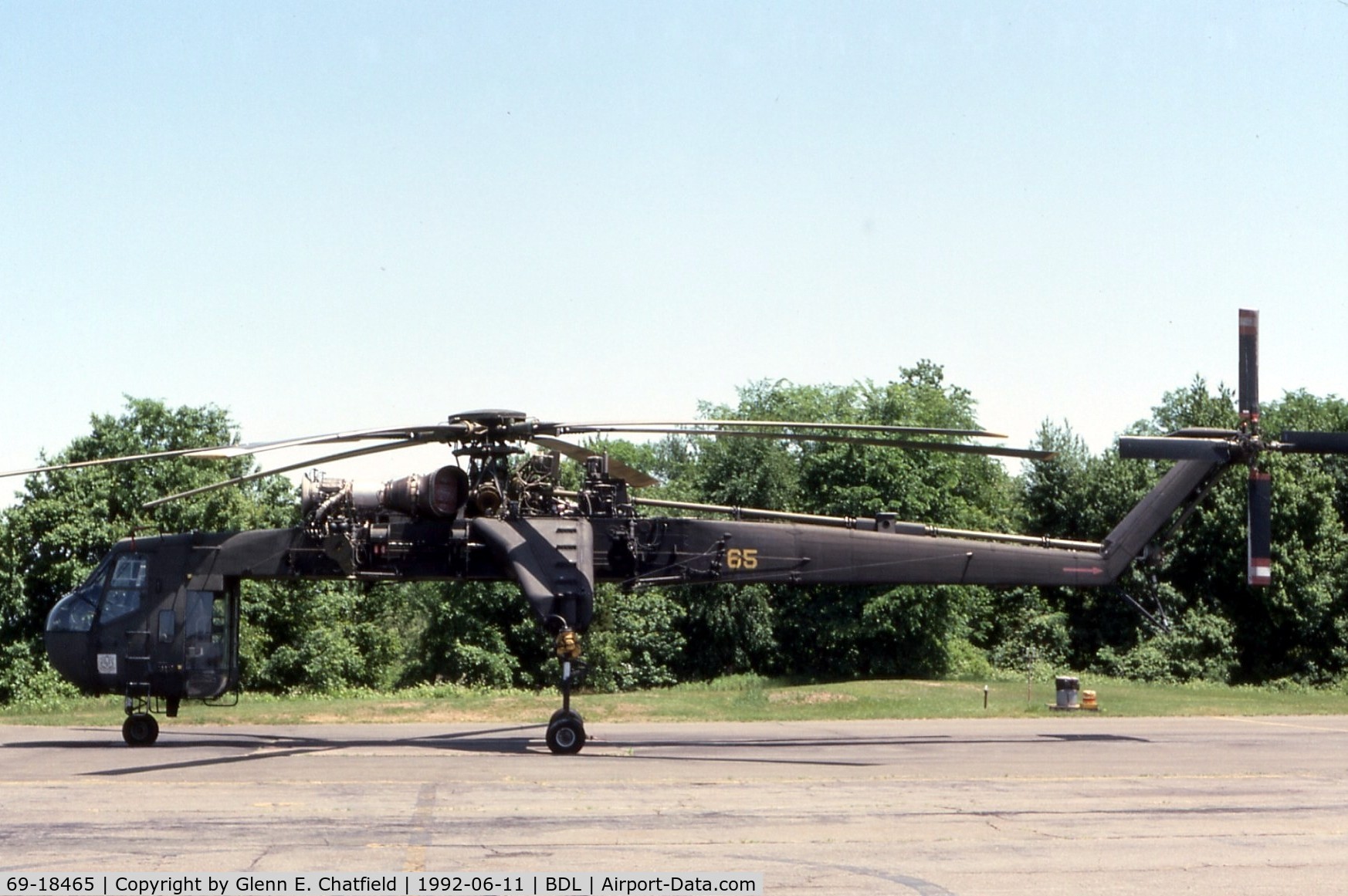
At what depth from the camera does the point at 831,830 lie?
40.7 feet

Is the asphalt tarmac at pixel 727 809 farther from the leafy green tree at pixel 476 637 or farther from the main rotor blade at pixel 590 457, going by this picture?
the leafy green tree at pixel 476 637

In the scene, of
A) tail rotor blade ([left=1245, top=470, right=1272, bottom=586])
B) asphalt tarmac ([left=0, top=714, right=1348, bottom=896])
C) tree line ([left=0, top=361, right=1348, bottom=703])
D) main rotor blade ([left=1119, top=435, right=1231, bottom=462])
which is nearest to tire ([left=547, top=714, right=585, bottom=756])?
asphalt tarmac ([left=0, top=714, right=1348, bottom=896])

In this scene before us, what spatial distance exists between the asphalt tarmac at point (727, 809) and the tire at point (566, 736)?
36 cm

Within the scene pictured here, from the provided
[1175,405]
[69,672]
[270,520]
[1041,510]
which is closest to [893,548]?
[69,672]

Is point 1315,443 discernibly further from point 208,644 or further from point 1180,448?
point 208,644

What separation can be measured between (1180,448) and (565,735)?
1113cm

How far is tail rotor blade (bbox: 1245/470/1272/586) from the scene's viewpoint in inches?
846

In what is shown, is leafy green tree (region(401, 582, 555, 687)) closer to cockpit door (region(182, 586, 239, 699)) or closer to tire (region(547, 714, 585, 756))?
cockpit door (region(182, 586, 239, 699))

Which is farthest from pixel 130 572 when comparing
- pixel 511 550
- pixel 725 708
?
pixel 725 708

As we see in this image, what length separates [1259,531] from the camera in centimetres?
2170

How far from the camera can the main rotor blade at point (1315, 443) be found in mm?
21453

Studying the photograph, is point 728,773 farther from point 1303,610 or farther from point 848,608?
point 1303,610
